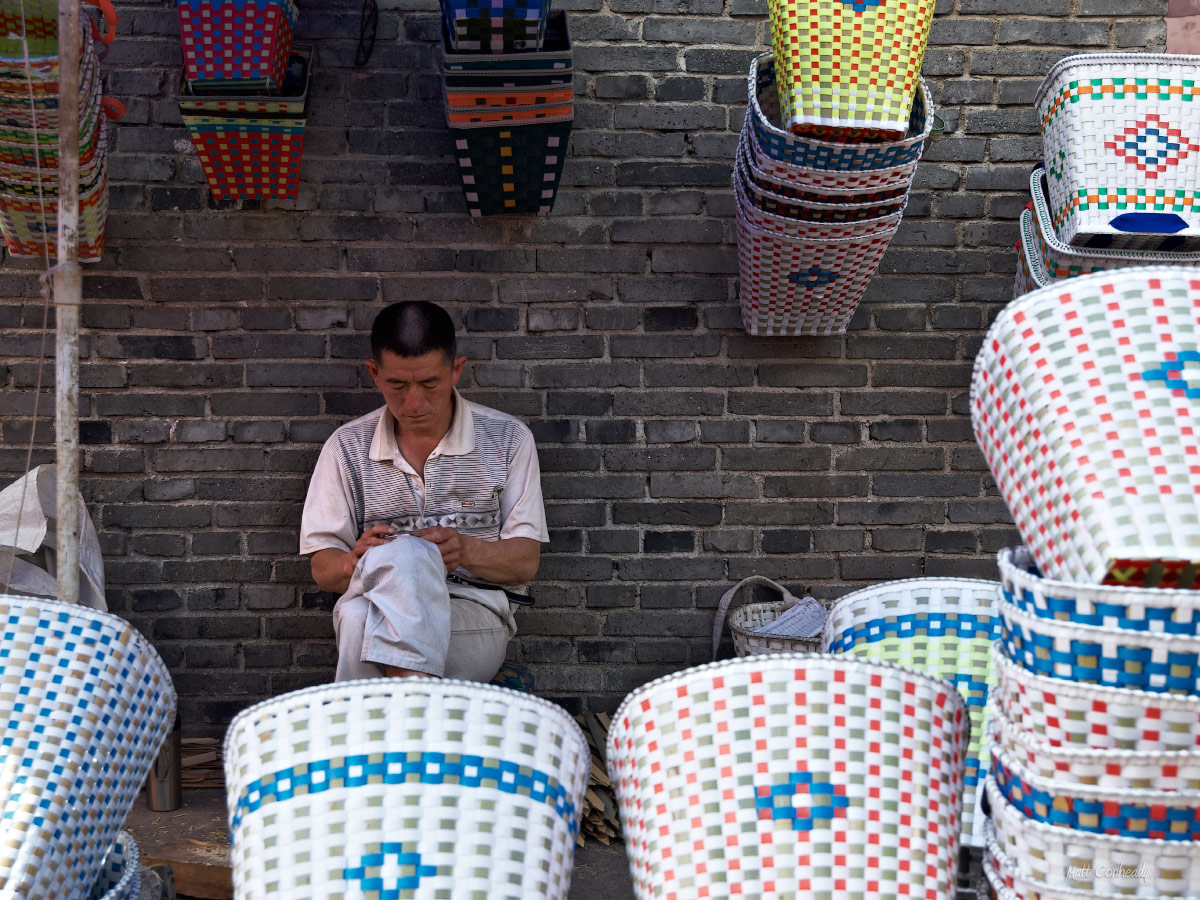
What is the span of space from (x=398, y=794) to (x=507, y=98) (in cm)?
177

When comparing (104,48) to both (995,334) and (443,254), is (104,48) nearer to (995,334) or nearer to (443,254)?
(443,254)

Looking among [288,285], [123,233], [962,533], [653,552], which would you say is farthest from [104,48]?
[962,533]

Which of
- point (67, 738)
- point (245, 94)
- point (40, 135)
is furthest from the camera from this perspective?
point (245, 94)

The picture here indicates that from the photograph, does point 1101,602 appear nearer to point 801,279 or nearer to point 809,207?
point 809,207

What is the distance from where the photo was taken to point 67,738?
4.93ft

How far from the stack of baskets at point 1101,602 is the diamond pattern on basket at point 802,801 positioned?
210 millimetres

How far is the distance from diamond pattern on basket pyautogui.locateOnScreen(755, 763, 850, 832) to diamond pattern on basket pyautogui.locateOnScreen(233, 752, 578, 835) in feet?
1.01

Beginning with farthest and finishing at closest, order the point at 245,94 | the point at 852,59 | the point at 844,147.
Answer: the point at 245,94, the point at 844,147, the point at 852,59

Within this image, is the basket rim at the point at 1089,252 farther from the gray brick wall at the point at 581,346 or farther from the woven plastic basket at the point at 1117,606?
the woven plastic basket at the point at 1117,606

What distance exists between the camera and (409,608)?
231 centimetres

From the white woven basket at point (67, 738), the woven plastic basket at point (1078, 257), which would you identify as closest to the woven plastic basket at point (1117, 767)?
the woven plastic basket at point (1078, 257)

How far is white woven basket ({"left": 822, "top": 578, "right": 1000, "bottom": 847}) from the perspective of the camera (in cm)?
172

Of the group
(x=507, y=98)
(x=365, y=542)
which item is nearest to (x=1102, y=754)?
(x=365, y=542)

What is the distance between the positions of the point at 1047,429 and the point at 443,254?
6.79 ft
